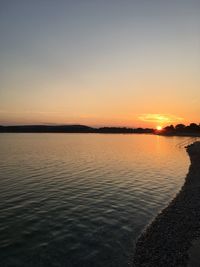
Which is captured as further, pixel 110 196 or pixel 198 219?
pixel 110 196

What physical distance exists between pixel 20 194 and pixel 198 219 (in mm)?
21364

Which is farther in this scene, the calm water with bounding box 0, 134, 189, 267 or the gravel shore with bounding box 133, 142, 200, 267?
the calm water with bounding box 0, 134, 189, 267

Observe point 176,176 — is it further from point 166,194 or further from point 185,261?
point 185,261

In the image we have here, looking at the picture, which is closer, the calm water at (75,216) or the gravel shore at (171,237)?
the gravel shore at (171,237)

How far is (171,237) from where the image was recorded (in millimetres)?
20812

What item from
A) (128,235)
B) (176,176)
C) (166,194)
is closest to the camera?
(128,235)

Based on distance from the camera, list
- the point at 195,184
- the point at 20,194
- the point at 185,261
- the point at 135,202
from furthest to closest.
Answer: the point at 195,184 < the point at 20,194 < the point at 135,202 < the point at 185,261

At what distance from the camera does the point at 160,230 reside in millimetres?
22547

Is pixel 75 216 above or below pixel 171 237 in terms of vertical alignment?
below

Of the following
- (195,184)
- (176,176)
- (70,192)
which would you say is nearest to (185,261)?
(70,192)

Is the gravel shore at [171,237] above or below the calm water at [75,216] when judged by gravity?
above

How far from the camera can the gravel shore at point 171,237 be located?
1725 centimetres

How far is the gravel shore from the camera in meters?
17.2

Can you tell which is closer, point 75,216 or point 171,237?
point 171,237
